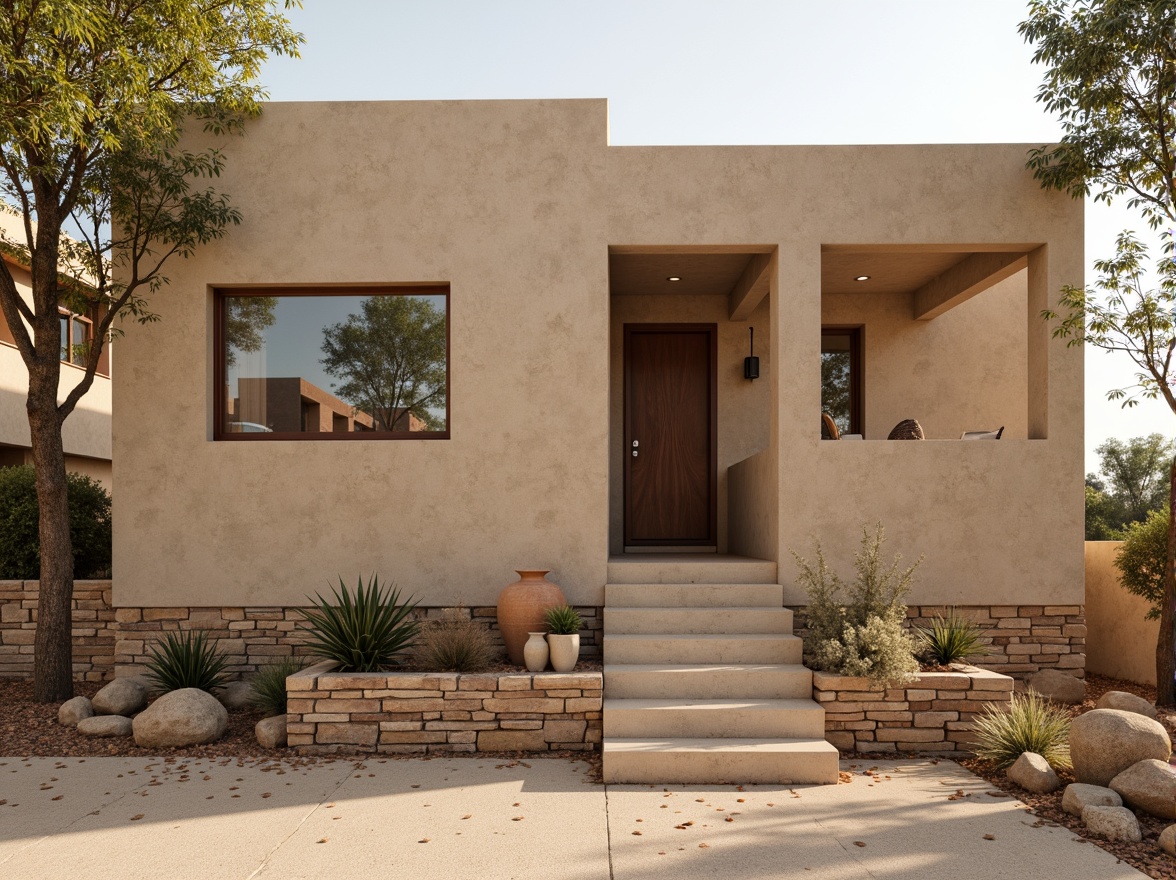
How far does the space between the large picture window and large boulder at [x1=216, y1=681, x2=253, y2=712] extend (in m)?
1.96

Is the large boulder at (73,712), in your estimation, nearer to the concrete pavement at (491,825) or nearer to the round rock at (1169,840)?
the concrete pavement at (491,825)

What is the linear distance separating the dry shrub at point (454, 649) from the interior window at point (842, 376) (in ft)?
16.1

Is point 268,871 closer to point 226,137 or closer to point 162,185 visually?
point 162,185

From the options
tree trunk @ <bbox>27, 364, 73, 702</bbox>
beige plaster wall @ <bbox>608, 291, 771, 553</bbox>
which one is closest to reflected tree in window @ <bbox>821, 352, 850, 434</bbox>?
beige plaster wall @ <bbox>608, 291, 771, 553</bbox>

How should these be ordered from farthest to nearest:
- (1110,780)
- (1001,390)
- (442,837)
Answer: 1. (1001,390)
2. (1110,780)
3. (442,837)

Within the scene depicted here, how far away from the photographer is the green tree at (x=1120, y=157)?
6.04m

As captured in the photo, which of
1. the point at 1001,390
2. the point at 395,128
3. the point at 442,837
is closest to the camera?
→ the point at 442,837

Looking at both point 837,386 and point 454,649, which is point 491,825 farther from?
point 837,386

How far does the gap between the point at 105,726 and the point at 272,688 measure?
1.10 metres

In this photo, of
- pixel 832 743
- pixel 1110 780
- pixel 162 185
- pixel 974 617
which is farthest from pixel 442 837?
pixel 162 185

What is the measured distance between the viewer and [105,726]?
18.9ft

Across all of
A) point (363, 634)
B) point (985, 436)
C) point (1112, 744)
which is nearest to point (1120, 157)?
point (985, 436)

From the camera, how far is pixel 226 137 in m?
6.86

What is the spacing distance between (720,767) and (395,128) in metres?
5.35
